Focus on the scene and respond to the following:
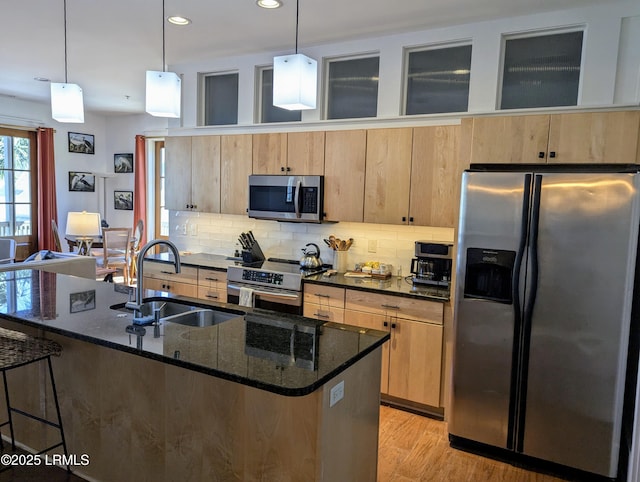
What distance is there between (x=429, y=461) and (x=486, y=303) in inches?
40.1

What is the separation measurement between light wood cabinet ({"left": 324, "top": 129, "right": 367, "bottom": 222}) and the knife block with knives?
820 mm

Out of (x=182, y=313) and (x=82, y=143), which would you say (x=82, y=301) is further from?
(x=82, y=143)

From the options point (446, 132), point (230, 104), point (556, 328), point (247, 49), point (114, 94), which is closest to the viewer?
point (556, 328)

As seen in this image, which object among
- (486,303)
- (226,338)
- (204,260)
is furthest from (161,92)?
(486,303)

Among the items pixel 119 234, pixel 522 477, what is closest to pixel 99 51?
pixel 119 234

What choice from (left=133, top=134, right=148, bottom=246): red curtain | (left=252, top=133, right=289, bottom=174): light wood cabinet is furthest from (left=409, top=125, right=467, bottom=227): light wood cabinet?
(left=133, top=134, right=148, bottom=246): red curtain

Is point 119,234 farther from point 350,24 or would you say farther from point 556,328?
point 556,328

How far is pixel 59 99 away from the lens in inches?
108

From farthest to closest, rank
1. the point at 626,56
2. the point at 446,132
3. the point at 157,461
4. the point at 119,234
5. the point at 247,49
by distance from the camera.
Result: the point at 119,234 → the point at 247,49 → the point at 446,132 → the point at 626,56 → the point at 157,461

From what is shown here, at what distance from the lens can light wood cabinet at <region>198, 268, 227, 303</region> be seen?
409 centimetres

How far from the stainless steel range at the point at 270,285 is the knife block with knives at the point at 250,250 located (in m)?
0.18

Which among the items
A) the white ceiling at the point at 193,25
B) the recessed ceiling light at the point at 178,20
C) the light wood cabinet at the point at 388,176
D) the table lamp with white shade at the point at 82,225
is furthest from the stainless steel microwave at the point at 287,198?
the table lamp with white shade at the point at 82,225

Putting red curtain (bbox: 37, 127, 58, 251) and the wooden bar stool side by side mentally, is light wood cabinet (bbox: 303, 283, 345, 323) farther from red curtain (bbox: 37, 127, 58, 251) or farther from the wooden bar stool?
red curtain (bbox: 37, 127, 58, 251)

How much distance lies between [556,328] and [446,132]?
1536 millimetres
